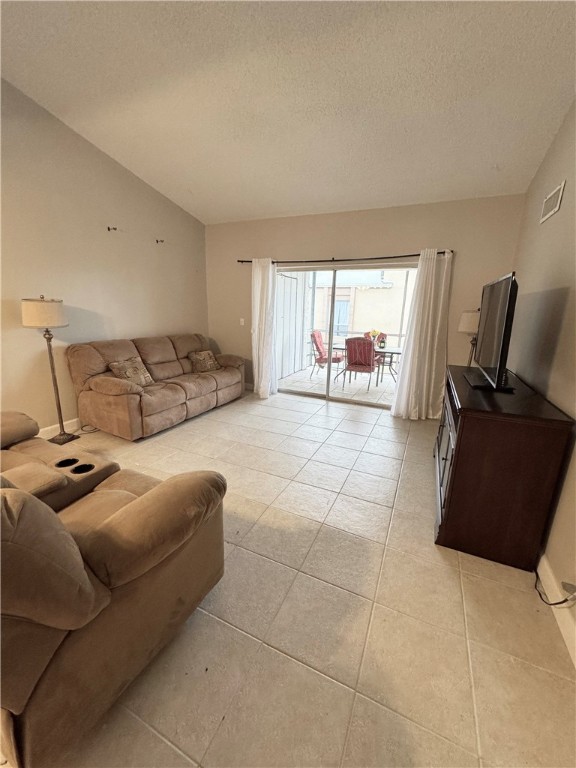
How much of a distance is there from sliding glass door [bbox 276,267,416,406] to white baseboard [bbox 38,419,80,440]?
293 centimetres

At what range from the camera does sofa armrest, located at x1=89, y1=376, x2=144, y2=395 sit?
3156mm

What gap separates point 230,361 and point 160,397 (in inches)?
60.6

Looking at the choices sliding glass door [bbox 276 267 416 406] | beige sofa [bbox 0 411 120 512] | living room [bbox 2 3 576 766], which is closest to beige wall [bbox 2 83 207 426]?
living room [bbox 2 3 576 766]

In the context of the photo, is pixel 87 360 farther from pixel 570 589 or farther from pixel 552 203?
pixel 552 203

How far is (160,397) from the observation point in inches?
131

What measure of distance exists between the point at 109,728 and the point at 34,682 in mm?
461

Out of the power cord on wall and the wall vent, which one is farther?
the wall vent

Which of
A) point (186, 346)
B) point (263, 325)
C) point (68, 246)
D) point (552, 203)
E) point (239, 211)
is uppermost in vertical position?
point (239, 211)

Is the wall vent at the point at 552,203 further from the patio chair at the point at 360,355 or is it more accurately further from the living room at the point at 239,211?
the patio chair at the point at 360,355

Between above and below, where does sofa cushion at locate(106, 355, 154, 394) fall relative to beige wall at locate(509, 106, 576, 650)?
below

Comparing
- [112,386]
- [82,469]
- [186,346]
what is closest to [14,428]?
[82,469]

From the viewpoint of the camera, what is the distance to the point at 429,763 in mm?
978

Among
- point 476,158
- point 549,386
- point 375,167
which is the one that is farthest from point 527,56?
point 549,386

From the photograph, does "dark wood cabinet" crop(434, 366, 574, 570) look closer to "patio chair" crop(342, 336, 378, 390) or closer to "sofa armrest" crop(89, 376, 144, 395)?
"sofa armrest" crop(89, 376, 144, 395)
